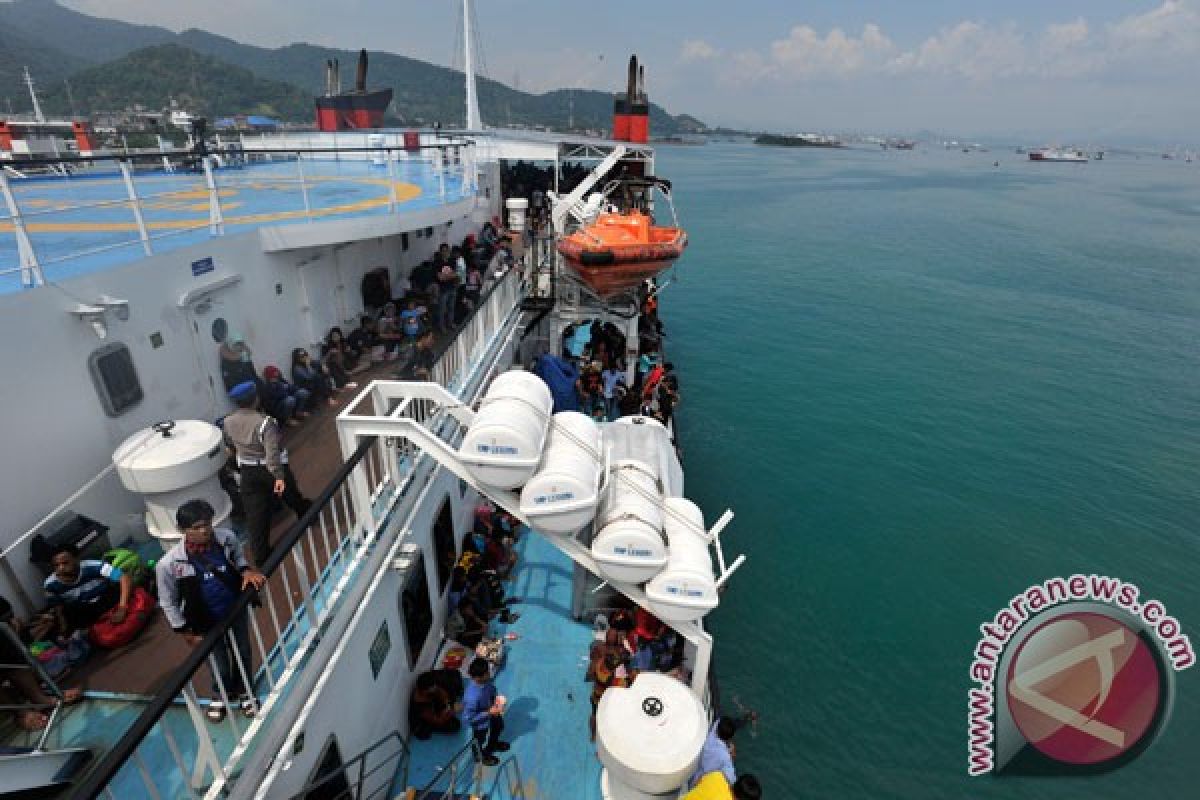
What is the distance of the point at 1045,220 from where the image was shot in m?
66.1

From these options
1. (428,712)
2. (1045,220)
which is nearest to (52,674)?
(428,712)

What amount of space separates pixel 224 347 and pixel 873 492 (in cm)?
1623

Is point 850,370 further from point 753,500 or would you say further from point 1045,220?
point 1045,220

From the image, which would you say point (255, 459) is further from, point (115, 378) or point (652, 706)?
point (652, 706)

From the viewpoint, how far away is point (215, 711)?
417 centimetres

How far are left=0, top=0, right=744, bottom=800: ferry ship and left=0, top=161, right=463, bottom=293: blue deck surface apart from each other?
115 mm

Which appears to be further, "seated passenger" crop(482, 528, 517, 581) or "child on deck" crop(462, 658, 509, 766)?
"seated passenger" crop(482, 528, 517, 581)

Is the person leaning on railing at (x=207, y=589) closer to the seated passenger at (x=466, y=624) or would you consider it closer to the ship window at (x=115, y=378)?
the ship window at (x=115, y=378)

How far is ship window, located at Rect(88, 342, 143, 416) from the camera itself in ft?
18.8

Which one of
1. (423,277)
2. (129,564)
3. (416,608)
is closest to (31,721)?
(129,564)

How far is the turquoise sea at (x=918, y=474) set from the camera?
10.4 metres

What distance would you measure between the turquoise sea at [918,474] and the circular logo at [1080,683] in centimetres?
124

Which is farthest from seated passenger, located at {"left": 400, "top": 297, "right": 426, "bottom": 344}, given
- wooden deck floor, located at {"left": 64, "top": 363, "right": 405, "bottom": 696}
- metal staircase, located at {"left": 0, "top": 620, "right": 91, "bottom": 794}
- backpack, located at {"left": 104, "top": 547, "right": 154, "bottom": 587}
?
metal staircase, located at {"left": 0, "top": 620, "right": 91, "bottom": 794}

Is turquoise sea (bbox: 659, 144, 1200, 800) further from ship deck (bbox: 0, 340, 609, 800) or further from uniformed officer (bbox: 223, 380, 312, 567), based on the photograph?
uniformed officer (bbox: 223, 380, 312, 567)
